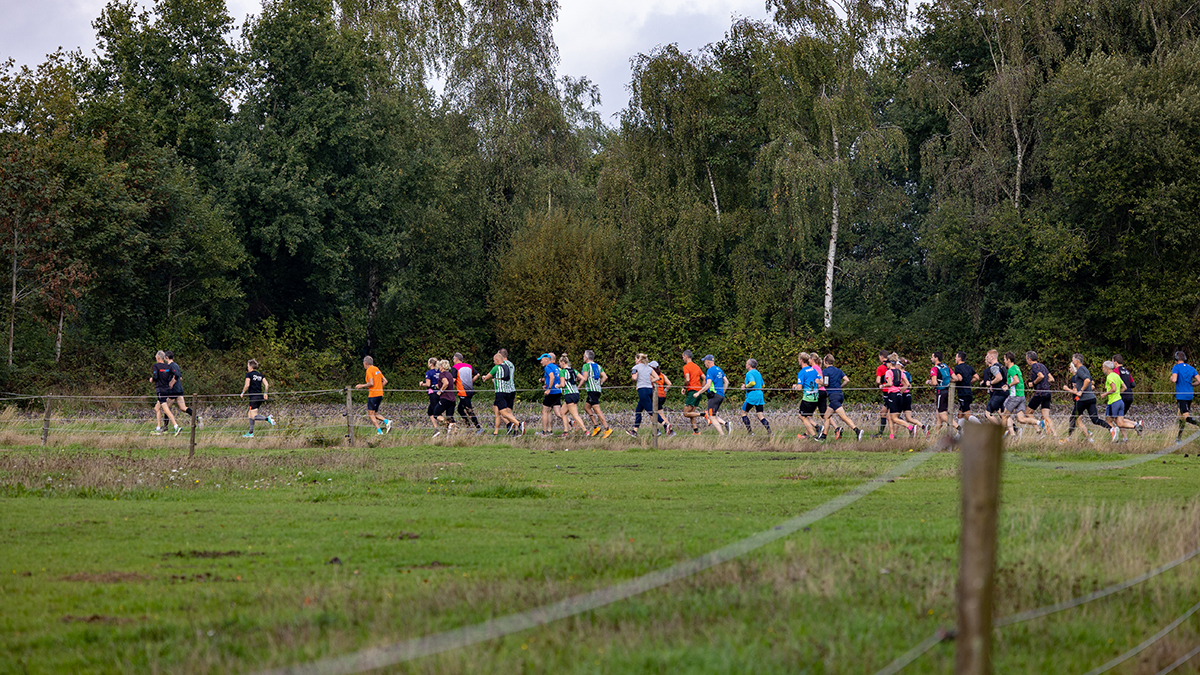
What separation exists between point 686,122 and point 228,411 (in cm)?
2102

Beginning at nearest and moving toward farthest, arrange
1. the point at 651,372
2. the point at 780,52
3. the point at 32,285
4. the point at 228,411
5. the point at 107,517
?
the point at 107,517 < the point at 651,372 < the point at 228,411 < the point at 32,285 < the point at 780,52

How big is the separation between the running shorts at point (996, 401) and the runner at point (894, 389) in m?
1.85

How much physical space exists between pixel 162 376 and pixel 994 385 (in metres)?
19.5

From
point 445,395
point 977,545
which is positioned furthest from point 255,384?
point 977,545

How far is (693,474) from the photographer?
55.4 ft

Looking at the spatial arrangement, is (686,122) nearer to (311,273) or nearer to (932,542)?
(311,273)

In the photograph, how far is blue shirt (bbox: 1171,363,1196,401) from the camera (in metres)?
23.3

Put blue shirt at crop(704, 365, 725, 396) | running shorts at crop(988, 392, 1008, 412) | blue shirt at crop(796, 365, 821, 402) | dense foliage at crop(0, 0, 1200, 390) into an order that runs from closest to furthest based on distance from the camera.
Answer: blue shirt at crop(796, 365, 821, 402), running shorts at crop(988, 392, 1008, 412), blue shirt at crop(704, 365, 725, 396), dense foliage at crop(0, 0, 1200, 390)

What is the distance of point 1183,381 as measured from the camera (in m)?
23.6


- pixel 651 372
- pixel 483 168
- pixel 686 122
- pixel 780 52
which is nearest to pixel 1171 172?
pixel 780 52

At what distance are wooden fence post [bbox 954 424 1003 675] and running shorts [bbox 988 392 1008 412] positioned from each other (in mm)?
21563

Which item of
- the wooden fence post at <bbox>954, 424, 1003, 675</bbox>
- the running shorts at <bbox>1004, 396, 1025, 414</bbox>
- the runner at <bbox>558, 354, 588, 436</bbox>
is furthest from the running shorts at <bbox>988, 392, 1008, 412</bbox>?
the wooden fence post at <bbox>954, 424, 1003, 675</bbox>

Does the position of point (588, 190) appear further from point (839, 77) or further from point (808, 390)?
point (808, 390)

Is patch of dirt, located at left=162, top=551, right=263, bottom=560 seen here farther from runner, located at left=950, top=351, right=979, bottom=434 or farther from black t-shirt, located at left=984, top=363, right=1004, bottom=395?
black t-shirt, located at left=984, top=363, right=1004, bottom=395
